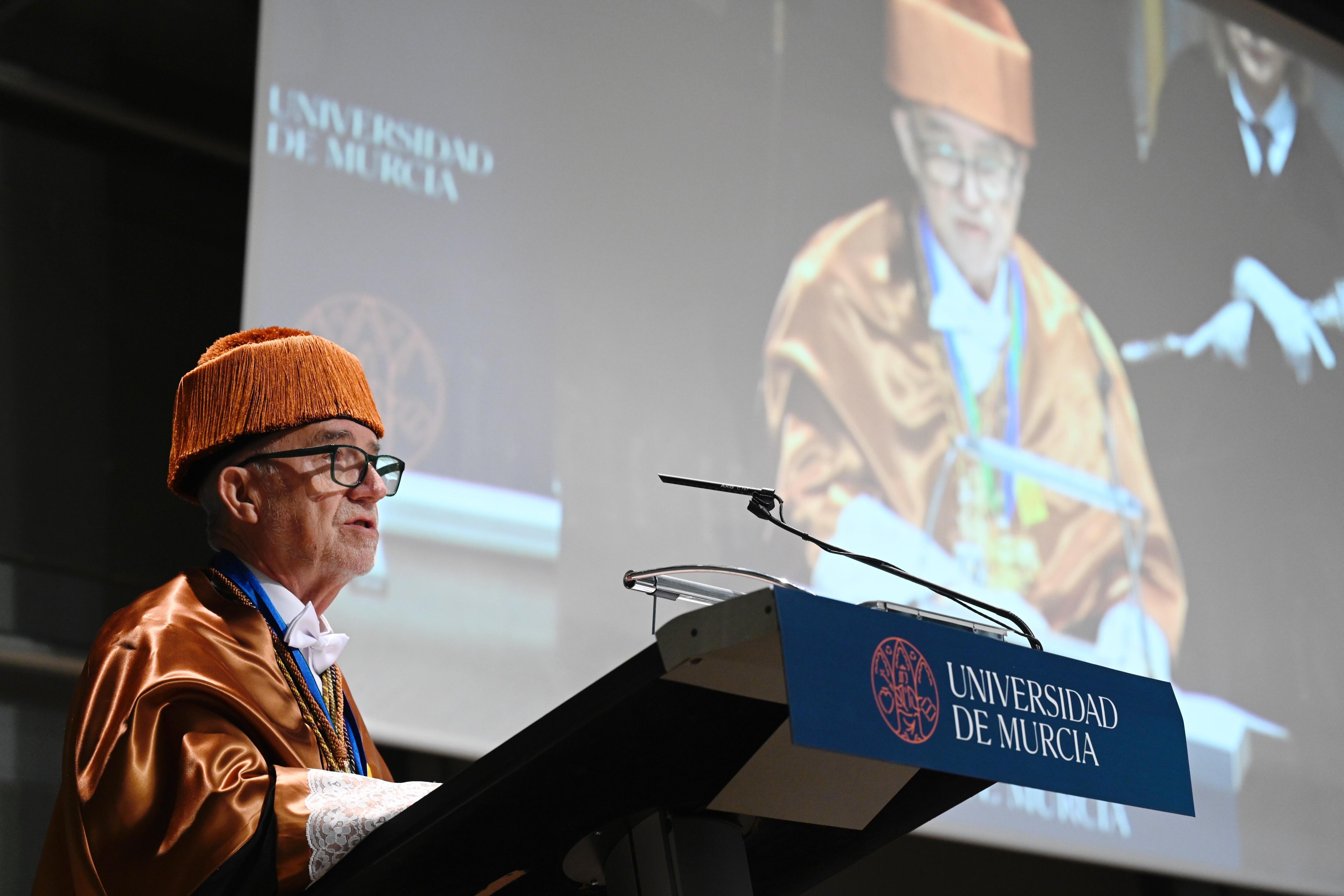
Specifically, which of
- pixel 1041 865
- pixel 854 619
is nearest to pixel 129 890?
pixel 854 619

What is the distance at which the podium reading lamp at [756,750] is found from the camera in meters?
0.91

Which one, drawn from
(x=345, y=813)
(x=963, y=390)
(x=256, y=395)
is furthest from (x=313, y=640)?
(x=963, y=390)

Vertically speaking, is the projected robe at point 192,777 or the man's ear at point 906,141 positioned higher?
the man's ear at point 906,141

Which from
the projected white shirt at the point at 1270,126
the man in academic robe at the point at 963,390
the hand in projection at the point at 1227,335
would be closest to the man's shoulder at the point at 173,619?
the man in academic robe at the point at 963,390

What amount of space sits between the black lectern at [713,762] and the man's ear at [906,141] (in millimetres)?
3123

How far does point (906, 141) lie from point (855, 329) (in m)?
0.68

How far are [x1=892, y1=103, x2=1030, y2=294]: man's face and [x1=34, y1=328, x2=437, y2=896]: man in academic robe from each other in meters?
2.81

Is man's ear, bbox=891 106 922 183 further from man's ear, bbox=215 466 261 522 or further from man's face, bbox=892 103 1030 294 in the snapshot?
man's ear, bbox=215 466 261 522

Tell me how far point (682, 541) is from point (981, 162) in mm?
1712

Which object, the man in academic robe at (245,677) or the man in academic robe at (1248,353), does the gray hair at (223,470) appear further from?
the man in academic robe at (1248,353)

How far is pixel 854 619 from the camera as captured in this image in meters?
0.93

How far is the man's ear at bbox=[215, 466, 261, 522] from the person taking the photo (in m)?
1.56

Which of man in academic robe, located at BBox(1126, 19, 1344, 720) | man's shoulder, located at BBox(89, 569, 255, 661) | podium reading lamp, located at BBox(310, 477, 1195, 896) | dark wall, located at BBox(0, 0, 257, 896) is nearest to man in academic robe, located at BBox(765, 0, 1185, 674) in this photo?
man in academic robe, located at BBox(1126, 19, 1344, 720)

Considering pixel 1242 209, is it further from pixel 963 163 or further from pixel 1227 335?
pixel 963 163
